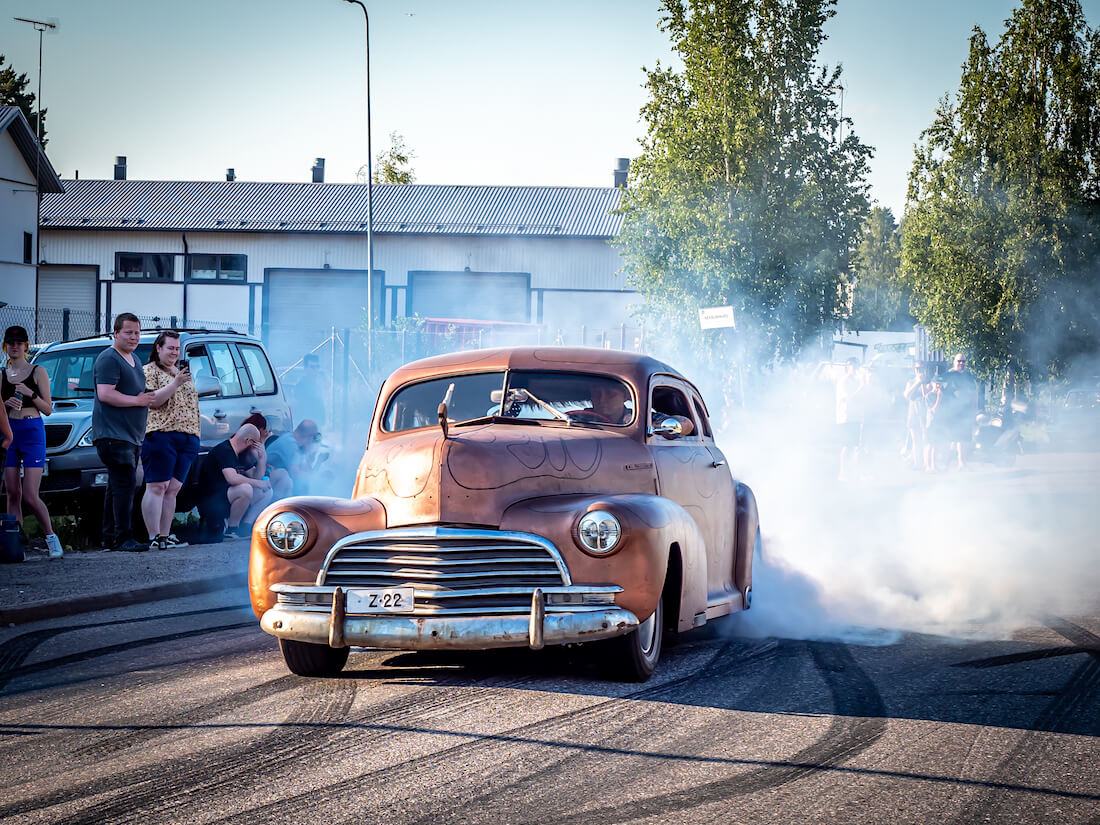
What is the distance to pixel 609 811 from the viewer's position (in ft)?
14.5

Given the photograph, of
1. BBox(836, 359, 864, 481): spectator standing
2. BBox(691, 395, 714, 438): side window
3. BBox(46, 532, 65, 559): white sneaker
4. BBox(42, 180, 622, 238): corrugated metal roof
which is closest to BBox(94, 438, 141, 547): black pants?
BBox(46, 532, 65, 559): white sneaker

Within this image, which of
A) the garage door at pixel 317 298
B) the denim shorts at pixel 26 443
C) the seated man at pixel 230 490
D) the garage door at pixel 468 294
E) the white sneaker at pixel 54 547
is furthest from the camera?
the garage door at pixel 317 298

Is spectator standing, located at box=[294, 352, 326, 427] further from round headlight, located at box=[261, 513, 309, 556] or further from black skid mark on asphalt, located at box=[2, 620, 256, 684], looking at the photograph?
round headlight, located at box=[261, 513, 309, 556]

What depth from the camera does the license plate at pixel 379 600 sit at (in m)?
6.16

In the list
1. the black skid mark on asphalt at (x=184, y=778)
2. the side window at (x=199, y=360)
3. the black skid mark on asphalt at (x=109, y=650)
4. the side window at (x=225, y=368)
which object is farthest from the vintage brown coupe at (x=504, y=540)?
the side window at (x=225, y=368)

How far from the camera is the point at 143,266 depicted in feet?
176

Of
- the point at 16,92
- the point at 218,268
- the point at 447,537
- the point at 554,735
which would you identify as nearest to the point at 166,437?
the point at 447,537

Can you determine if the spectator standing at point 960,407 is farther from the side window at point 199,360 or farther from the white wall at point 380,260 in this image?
the white wall at point 380,260

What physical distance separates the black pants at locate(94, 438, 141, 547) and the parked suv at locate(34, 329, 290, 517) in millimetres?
1319

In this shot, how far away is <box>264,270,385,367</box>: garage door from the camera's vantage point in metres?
51.4

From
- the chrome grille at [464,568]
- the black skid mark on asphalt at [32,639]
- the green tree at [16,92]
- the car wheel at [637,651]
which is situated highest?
the green tree at [16,92]

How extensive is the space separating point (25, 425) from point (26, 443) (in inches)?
6.1

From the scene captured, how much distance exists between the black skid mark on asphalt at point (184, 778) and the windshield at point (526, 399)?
2.20 metres

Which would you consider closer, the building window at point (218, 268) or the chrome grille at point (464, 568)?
the chrome grille at point (464, 568)
